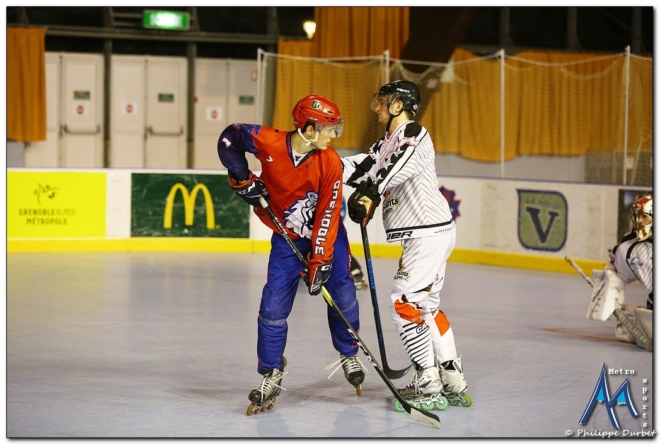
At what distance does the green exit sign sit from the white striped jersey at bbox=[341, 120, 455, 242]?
1001cm

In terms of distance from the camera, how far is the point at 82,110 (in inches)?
580

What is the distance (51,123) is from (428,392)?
1139 cm

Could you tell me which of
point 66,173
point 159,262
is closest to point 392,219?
point 159,262

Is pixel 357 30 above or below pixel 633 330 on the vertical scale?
above

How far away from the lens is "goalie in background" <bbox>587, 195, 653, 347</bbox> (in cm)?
594

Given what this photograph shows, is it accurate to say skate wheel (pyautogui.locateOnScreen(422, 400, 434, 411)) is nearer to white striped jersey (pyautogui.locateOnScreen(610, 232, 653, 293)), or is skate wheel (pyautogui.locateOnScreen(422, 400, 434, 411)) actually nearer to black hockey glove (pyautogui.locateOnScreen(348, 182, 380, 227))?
black hockey glove (pyautogui.locateOnScreen(348, 182, 380, 227))

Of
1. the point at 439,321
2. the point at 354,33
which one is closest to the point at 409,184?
the point at 439,321

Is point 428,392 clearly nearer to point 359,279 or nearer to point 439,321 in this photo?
point 439,321

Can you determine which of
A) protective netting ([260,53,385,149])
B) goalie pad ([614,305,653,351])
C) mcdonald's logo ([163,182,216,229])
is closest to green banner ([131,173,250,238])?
mcdonald's logo ([163,182,216,229])

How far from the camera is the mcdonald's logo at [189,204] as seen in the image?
10836 millimetres

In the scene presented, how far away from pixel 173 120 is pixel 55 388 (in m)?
10.6

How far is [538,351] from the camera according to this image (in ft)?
19.5

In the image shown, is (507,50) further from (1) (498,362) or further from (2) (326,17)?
(1) (498,362)

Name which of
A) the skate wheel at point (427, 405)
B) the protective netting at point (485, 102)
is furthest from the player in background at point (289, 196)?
the protective netting at point (485, 102)
